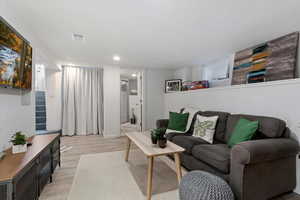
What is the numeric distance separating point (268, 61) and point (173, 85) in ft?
8.61

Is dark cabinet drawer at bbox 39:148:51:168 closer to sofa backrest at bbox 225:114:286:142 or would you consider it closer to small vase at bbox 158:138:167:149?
small vase at bbox 158:138:167:149

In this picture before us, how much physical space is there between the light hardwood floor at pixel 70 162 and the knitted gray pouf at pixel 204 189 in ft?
3.41

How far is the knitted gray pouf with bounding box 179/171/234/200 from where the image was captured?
1195mm

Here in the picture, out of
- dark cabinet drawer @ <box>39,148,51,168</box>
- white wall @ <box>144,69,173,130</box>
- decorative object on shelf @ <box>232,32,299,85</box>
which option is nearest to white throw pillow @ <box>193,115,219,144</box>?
decorative object on shelf @ <box>232,32,299,85</box>

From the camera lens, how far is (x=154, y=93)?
497 centimetres

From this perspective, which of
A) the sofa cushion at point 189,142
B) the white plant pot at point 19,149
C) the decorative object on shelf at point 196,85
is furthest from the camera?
the decorative object on shelf at point 196,85

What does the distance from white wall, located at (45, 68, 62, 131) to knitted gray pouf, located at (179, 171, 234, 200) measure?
14.7ft

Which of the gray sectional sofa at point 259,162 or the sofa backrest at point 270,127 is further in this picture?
the sofa backrest at point 270,127

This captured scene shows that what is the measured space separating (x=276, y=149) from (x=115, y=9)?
237 centimetres

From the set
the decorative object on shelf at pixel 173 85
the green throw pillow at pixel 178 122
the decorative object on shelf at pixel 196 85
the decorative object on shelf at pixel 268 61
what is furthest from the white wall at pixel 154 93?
the decorative object on shelf at pixel 268 61

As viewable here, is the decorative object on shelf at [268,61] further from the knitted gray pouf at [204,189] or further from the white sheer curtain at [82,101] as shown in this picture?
the white sheer curtain at [82,101]

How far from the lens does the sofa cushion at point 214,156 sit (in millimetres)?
1625

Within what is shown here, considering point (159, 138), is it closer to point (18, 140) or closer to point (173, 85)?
point (18, 140)

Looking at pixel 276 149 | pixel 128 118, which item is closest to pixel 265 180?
pixel 276 149
